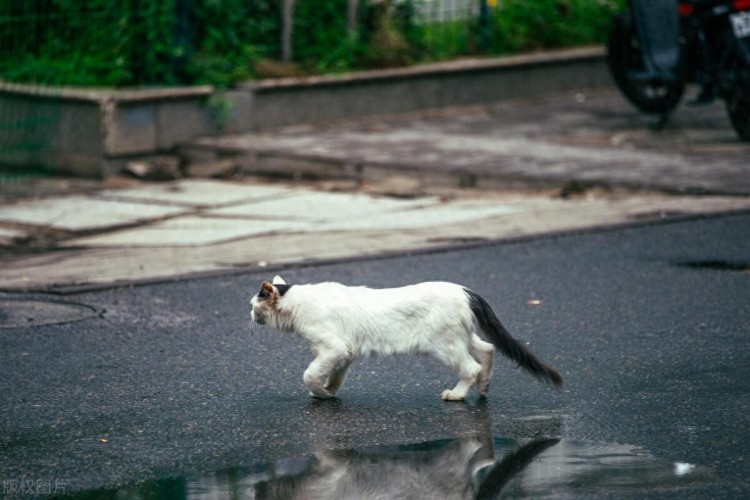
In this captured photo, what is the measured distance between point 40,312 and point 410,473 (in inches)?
133

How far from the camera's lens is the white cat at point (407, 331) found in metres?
5.33

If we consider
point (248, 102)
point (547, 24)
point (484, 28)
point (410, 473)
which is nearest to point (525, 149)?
point (248, 102)

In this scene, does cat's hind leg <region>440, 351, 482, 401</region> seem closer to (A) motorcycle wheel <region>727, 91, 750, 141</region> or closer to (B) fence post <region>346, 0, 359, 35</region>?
(A) motorcycle wheel <region>727, 91, 750, 141</region>

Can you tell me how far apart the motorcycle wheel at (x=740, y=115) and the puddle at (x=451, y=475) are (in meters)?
8.32

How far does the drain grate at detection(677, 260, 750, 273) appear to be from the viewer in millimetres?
7998

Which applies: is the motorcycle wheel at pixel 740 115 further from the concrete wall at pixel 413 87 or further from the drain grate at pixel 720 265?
the drain grate at pixel 720 265

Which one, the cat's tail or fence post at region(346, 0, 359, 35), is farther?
fence post at region(346, 0, 359, 35)

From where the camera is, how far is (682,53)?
1280cm

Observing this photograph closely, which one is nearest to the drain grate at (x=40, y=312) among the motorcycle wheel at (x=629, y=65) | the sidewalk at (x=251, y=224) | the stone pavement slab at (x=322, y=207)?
the sidewalk at (x=251, y=224)

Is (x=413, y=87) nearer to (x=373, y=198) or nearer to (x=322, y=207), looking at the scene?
(x=373, y=198)

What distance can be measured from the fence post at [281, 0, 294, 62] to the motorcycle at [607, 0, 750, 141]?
3.66m

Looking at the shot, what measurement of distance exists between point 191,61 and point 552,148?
13.0 feet

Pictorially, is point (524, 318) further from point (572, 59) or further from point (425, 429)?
point (572, 59)

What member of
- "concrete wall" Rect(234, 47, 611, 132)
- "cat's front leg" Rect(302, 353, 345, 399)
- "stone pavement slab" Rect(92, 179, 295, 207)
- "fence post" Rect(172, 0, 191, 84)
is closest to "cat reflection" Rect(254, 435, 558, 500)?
"cat's front leg" Rect(302, 353, 345, 399)
